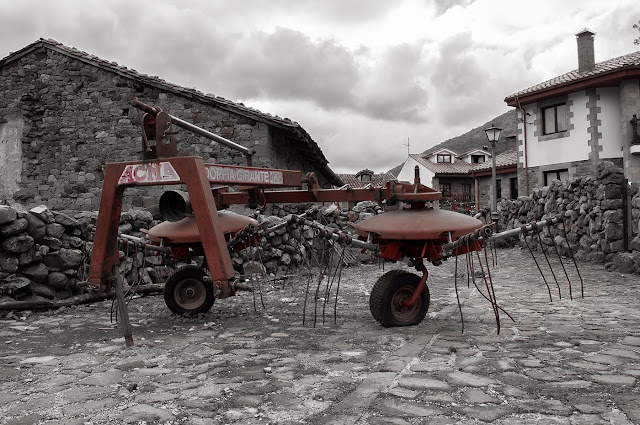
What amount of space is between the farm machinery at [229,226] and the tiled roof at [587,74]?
18237 mm

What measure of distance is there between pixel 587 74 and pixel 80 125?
18.3 metres

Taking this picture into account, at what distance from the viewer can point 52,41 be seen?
11.9 meters

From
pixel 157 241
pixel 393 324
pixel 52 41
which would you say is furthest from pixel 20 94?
pixel 393 324

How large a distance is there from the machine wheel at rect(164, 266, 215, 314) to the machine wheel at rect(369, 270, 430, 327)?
180 centimetres

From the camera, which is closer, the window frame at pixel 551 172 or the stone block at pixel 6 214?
the stone block at pixel 6 214

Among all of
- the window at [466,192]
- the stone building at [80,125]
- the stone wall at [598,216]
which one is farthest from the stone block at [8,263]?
the window at [466,192]

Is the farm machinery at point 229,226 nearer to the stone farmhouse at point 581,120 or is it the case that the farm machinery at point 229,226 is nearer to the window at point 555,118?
the stone farmhouse at point 581,120

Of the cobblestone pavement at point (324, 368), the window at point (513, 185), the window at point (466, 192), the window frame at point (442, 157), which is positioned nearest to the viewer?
the cobblestone pavement at point (324, 368)

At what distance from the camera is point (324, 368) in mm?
3453

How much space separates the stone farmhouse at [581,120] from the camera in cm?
1994

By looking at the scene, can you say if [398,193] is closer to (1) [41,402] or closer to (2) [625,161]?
(1) [41,402]

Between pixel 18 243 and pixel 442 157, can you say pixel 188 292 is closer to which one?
pixel 18 243

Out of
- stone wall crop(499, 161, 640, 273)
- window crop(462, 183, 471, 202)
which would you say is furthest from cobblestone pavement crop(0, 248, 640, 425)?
window crop(462, 183, 471, 202)

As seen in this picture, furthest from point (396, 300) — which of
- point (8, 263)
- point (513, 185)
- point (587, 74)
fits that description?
point (513, 185)
